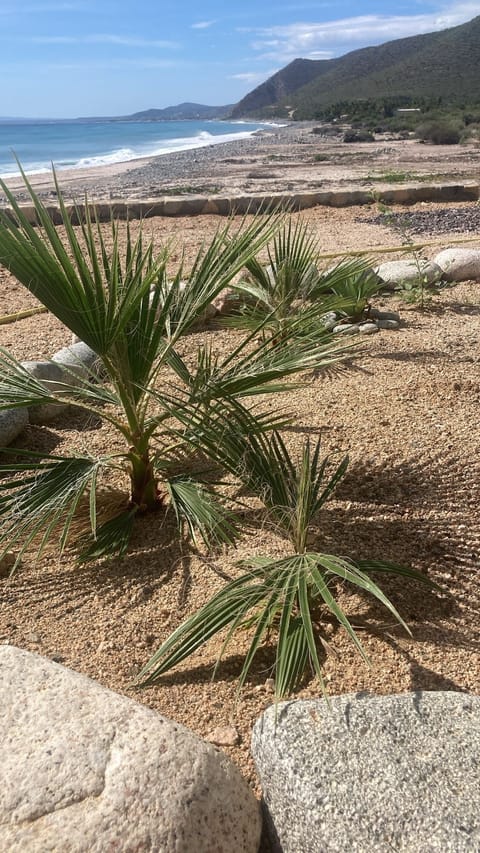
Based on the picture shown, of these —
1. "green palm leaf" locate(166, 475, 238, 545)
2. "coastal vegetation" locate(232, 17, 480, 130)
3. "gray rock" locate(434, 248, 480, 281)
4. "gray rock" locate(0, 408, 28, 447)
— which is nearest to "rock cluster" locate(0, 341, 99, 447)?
A: "gray rock" locate(0, 408, 28, 447)

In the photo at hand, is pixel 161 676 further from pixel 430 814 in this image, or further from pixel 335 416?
pixel 335 416

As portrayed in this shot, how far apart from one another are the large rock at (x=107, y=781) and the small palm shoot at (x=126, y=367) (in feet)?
2.28

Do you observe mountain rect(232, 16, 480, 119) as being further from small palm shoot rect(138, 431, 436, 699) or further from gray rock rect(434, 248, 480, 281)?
small palm shoot rect(138, 431, 436, 699)

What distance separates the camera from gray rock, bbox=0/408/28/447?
320 cm

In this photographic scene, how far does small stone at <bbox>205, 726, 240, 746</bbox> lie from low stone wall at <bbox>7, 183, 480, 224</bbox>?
8185 millimetres

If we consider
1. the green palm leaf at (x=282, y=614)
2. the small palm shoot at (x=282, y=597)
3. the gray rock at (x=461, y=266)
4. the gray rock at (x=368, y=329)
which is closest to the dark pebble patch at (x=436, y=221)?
the gray rock at (x=461, y=266)

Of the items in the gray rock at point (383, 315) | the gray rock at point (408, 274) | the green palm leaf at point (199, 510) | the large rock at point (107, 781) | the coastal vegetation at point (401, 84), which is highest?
the coastal vegetation at point (401, 84)

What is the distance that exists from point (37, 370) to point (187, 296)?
1.42m

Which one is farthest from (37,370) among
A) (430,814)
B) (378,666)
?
(430,814)

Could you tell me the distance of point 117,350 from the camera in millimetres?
2371

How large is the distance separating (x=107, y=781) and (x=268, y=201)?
9.50 meters

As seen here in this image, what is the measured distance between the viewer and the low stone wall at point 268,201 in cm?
957

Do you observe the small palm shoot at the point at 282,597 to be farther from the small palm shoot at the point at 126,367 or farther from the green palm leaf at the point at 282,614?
the small palm shoot at the point at 126,367

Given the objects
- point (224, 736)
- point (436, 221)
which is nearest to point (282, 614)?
point (224, 736)
